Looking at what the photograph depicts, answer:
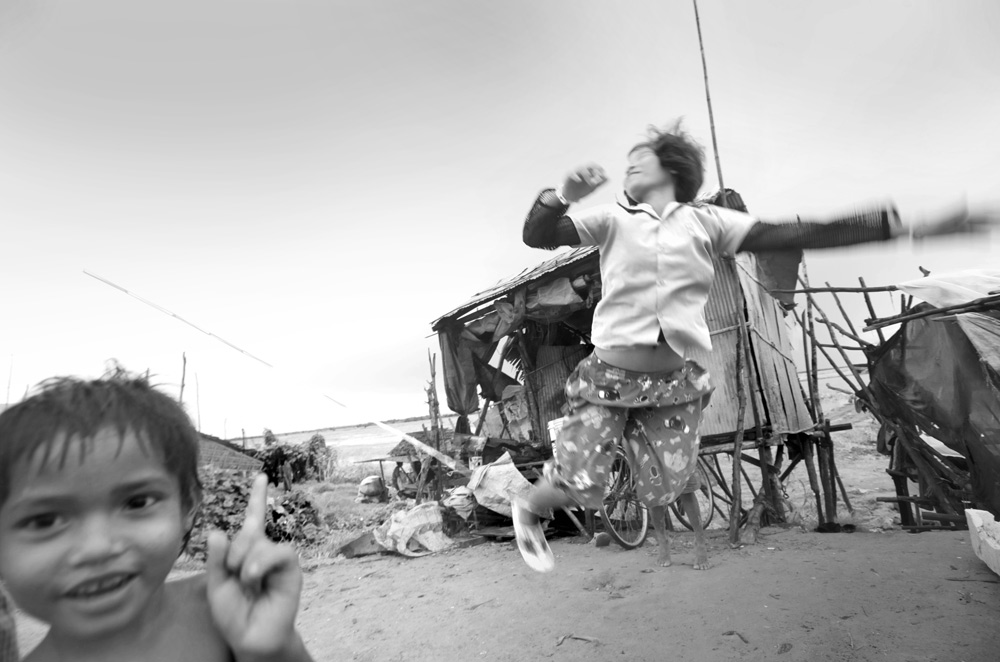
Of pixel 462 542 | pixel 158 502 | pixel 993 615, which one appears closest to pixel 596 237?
pixel 158 502

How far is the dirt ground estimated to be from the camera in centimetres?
298

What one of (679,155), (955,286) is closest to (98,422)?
(679,155)

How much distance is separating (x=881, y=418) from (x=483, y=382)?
16.7 feet

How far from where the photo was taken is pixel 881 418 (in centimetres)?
530

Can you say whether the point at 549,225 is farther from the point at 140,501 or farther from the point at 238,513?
the point at 238,513

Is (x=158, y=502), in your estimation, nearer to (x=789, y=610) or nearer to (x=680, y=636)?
(x=680, y=636)

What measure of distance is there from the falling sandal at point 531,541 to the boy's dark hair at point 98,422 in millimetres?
1869

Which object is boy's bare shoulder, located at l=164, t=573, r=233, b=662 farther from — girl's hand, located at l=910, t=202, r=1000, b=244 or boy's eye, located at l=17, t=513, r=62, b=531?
girl's hand, located at l=910, t=202, r=1000, b=244

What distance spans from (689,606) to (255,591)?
3.63m

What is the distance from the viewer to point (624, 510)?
22.2 ft

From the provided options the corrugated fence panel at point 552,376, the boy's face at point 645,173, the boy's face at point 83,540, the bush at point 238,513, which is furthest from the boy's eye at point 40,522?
the bush at point 238,513

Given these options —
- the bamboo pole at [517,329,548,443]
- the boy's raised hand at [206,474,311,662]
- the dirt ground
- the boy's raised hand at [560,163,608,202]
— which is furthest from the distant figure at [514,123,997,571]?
the bamboo pole at [517,329,548,443]

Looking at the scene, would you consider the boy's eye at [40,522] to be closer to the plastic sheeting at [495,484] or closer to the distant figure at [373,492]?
the plastic sheeting at [495,484]

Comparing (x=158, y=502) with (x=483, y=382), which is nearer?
(x=158, y=502)
